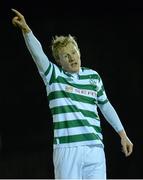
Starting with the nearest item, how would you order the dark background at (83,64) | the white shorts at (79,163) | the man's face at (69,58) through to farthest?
the white shorts at (79,163), the man's face at (69,58), the dark background at (83,64)

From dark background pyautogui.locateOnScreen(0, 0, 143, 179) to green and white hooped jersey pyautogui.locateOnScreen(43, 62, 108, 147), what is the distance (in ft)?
7.04

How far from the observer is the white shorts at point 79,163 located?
281 cm

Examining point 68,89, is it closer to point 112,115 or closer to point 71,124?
point 71,124

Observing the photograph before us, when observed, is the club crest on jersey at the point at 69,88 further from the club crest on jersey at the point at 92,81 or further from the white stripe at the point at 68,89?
the club crest on jersey at the point at 92,81

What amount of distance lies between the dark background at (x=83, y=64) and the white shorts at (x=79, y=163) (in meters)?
2.22

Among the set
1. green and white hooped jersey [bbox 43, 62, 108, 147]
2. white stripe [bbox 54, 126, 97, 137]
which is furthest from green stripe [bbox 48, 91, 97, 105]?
white stripe [bbox 54, 126, 97, 137]

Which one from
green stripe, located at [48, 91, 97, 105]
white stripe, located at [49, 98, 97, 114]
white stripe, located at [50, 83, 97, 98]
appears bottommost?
white stripe, located at [49, 98, 97, 114]

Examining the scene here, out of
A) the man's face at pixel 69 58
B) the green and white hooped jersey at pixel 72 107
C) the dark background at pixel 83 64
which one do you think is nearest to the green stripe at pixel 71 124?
the green and white hooped jersey at pixel 72 107

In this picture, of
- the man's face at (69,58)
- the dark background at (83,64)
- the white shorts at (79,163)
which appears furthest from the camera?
the dark background at (83,64)

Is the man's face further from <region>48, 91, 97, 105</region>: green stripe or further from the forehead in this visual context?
<region>48, 91, 97, 105</region>: green stripe

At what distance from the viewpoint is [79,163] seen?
2.81 meters

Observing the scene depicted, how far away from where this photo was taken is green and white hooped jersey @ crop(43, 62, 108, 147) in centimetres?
283

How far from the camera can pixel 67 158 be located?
2812 mm

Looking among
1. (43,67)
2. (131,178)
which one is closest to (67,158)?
(43,67)
